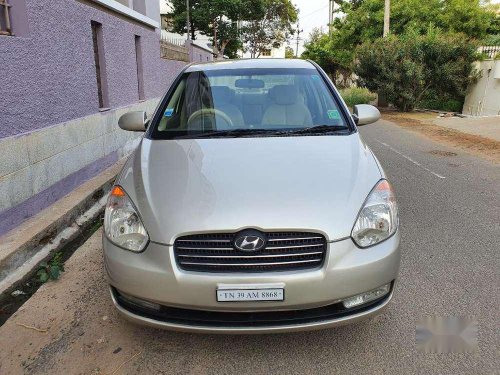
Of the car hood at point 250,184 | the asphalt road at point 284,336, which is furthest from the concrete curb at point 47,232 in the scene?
the car hood at point 250,184

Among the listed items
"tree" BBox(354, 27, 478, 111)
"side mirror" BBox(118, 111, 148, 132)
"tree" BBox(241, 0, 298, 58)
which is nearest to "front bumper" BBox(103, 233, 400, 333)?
"side mirror" BBox(118, 111, 148, 132)

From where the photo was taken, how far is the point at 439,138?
10672mm

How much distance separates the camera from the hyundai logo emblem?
7.15 feet

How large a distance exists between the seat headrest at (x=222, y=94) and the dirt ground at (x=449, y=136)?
605 centimetres

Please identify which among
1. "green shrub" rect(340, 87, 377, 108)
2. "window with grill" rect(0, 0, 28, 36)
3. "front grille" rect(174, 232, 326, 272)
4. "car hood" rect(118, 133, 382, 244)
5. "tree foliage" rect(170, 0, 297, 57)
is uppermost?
"tree foliage" rect(170, 0, 297, 57)

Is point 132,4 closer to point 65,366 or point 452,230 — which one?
point 452,230

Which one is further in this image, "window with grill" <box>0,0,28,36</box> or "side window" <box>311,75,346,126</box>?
"window with grill" <box>0,0,28,36</box>

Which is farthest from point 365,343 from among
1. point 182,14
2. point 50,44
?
point 182,14

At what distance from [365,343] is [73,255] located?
2627 millimetres

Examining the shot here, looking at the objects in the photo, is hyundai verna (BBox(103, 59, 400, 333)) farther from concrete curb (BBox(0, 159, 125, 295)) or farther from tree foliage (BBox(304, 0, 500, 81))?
tree foliage (BBox(304, 0, 500, 81))

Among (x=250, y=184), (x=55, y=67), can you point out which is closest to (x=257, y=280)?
(x=250, y=184)

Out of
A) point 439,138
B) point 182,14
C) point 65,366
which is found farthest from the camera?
point 182,14

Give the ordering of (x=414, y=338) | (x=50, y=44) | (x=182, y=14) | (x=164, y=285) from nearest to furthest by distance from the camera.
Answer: (x=164, y=285) → (x=414, y=338) → (x=50, y=44) → (x=182, y=14)

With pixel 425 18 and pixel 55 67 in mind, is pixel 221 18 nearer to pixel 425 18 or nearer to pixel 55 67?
pixel 425 18
